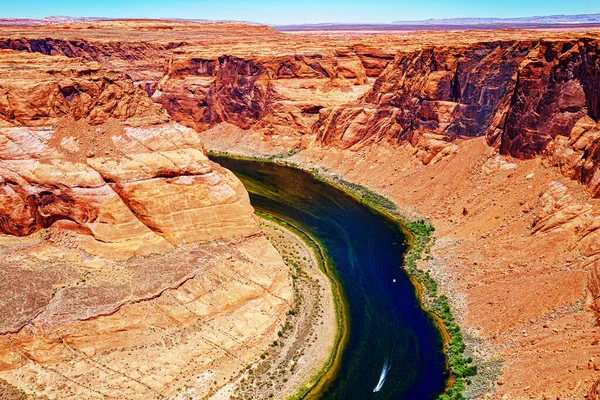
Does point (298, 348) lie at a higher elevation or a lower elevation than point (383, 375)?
higher

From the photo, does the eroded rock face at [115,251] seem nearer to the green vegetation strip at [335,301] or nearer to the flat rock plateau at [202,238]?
the flat rock plateau at [202,238]

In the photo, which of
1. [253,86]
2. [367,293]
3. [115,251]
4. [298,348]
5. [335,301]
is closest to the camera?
[115,251]

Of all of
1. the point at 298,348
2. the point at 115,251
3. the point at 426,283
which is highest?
the point at 115,251

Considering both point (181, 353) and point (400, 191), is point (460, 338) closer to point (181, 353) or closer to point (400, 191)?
point (181, 353)

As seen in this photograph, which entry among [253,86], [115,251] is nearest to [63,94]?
[115,251]

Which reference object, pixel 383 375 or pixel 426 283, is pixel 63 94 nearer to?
pixel 383 375

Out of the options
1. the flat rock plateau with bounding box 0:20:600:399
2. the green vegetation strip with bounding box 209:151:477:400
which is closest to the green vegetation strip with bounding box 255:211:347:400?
the green vegetation strip with bounding box 209:151:477:400
